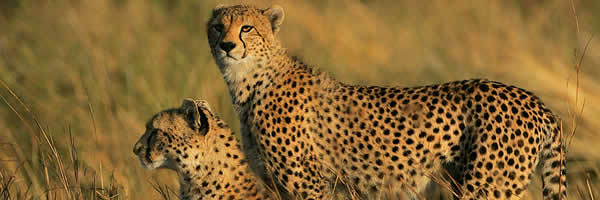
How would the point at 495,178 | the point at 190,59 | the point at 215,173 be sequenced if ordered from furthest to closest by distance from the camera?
the point at 190,59
the point at 215,173
the point at 495,178

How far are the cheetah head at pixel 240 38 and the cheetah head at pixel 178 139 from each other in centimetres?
36

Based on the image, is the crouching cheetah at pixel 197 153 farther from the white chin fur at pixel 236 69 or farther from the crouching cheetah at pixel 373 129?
the white chin fur at pixel 236 69

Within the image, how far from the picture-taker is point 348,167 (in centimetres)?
578

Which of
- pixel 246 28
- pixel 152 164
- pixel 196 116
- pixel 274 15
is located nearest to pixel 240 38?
pixel 246 28

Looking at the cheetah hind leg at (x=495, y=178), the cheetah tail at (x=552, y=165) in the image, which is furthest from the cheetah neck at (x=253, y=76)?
the cheetah tail at (x=552, y=165)

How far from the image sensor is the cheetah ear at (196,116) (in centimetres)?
545

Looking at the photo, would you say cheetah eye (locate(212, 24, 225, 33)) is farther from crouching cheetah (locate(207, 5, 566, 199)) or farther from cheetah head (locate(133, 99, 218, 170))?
cheetah head (locate(133, 99, 218, 170))

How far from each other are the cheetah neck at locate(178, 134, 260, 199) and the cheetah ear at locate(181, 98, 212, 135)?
9 cm

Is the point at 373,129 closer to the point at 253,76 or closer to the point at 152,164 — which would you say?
the point at 253,76

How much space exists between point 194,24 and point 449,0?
112 inches

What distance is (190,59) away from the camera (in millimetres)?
9688

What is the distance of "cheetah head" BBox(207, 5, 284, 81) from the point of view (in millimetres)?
5703

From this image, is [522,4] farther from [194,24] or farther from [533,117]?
[533,117]

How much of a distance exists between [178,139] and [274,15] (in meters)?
1.05
